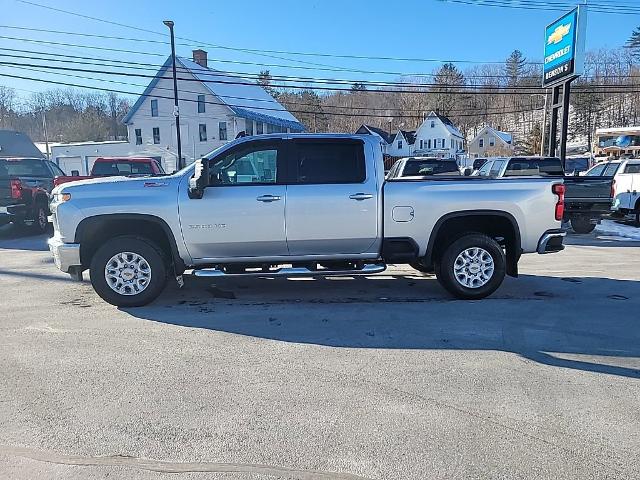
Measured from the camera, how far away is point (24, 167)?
13.9m

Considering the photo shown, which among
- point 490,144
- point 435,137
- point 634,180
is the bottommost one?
point 634,180

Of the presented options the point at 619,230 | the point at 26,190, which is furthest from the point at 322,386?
the point at 619,230

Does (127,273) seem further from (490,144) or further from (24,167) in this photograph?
(490,144)

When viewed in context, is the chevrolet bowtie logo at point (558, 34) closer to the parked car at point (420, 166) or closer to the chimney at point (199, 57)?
the parked car at point (420, 166)

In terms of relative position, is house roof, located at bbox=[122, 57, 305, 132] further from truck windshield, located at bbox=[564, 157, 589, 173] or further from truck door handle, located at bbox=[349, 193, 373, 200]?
truck door handle, located at bbox=[349, 193, 373, 200]

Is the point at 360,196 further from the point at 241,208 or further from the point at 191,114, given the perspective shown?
the point at 191,114

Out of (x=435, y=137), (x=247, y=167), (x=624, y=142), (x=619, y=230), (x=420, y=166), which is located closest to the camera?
(x=247, y=167)

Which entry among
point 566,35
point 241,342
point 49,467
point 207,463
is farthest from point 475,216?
point 566,35

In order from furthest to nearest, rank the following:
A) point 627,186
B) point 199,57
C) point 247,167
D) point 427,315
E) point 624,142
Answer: point 624,142 → point 199,57 → point 627,186 → point 247,167 → point 427,315

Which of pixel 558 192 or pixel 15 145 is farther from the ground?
pixel 15 145

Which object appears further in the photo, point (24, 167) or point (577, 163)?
point (577, 163)

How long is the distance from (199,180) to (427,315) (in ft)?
9.96

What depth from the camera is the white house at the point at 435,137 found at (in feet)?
257

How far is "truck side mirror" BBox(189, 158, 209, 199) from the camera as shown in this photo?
551 centimetres
